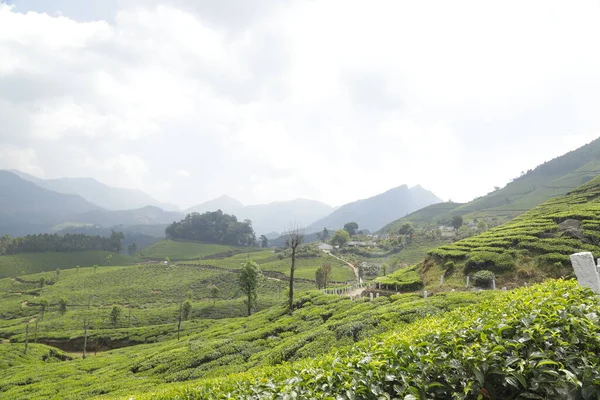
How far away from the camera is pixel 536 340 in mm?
4383

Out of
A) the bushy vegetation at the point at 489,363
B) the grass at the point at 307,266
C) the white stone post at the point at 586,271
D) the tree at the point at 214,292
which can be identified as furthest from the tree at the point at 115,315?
the white stone post at the point at 586,271

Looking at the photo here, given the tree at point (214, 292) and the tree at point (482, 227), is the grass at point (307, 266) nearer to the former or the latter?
the tree at point (214, 292)

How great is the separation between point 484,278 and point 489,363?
2907 centimetres

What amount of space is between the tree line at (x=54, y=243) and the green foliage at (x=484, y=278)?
620 ft

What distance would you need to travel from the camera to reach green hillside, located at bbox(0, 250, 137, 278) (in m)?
126

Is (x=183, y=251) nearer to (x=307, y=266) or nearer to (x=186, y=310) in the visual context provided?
(x=307, y=266)

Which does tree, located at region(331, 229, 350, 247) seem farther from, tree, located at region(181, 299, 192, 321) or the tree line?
the tree line

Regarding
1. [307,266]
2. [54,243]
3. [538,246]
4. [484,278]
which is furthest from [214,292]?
[54,243]

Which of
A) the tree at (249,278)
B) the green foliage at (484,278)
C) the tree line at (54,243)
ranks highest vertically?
the tree line at (54,243)

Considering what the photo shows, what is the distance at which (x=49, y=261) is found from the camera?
5531 inches

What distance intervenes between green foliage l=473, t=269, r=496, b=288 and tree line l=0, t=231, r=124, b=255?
189m

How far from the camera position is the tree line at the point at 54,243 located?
145750 millimetres

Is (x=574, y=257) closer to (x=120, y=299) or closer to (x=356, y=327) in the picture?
(x=356, y=327)

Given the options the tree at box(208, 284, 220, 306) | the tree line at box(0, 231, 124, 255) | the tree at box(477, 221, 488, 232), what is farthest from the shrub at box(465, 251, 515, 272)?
the tree line at box(0, 231, 124, 255)
